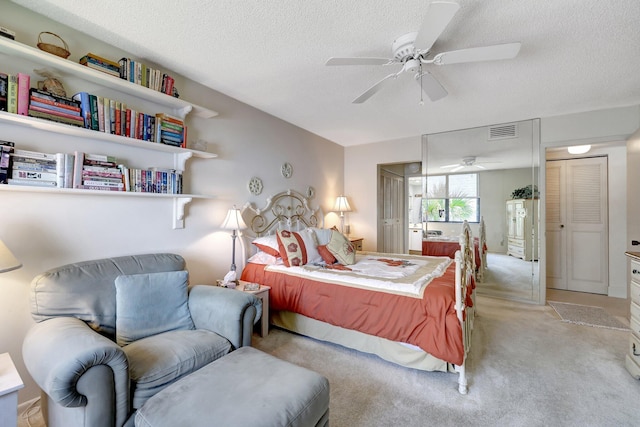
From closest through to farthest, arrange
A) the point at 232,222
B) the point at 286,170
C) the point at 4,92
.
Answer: the point at 4,92
the point at 232,222
the point at 286,170

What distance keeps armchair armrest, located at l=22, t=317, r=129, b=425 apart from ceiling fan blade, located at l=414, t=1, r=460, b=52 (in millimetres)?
2145

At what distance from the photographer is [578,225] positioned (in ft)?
13.7

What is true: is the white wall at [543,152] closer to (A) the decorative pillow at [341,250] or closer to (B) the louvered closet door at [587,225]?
(B) the louvered closet door at [587,225]

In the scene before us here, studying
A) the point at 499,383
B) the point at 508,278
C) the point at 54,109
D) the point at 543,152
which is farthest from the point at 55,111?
the point at 508,278

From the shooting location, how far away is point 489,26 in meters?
1.82

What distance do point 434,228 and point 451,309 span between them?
2.73 m

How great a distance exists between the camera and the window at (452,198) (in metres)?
4.19

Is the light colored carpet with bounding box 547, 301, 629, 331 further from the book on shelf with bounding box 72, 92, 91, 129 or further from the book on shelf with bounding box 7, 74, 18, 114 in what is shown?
the book on shelf with bounding box 7, 74, 18, 114

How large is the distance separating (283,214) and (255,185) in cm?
62

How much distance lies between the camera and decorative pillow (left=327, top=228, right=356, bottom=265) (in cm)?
311

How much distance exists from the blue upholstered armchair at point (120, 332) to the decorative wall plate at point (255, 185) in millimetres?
1274

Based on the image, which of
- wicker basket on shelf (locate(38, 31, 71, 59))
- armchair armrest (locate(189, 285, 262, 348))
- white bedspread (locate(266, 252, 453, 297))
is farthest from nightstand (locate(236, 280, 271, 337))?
wicker basket on shelf (locate(38, 31, 71, 59))

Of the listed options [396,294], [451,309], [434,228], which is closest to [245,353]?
[396,294]

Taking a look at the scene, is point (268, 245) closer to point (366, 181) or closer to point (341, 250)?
point (341, 250)
